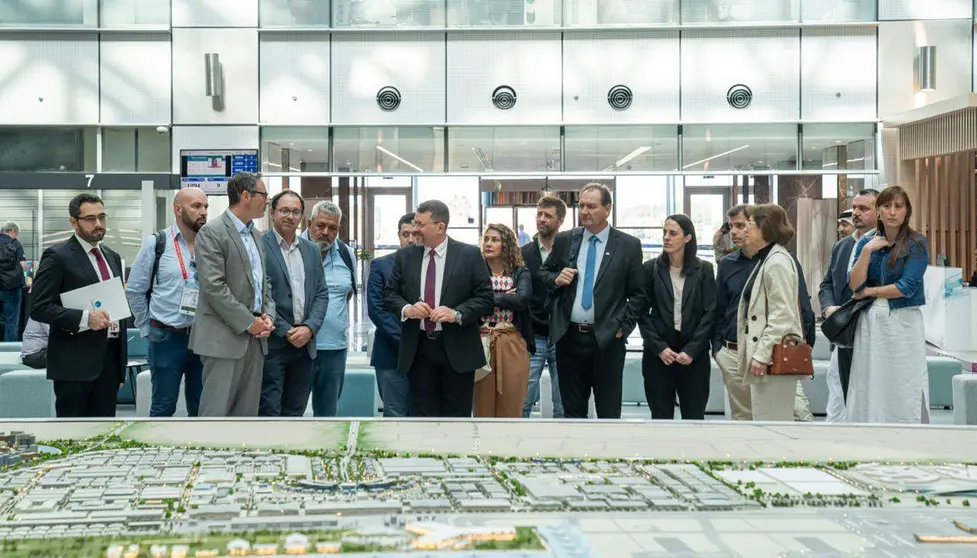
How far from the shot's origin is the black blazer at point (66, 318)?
561cm

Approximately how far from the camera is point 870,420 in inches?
240

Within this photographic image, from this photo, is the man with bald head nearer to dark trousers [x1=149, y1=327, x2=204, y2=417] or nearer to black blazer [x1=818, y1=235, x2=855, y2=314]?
dark trousers [x1=149, y1=327, x2=204, y2=417]

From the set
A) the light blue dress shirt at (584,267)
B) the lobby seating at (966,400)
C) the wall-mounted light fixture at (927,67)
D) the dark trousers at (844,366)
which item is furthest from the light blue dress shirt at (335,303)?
the wall-mounted light fixture at (927,67)

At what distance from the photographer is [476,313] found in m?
5.81

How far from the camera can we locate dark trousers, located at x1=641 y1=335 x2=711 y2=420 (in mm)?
6203

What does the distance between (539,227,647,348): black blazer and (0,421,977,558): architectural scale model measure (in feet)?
8.16

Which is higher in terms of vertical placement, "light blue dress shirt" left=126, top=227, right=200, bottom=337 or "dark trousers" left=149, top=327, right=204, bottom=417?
"light blue dress shirt" left=126, top=227, right=200, bottom=337

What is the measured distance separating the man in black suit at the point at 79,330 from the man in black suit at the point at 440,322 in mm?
1603

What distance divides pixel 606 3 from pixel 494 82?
2.19m

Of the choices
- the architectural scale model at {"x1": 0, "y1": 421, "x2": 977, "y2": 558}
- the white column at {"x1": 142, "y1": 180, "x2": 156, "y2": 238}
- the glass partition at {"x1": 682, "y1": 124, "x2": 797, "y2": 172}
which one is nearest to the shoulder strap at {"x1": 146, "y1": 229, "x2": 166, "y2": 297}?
the architectural scale model at {"x1": 0, "y1": 421, "x2": 977, "y2": 558}

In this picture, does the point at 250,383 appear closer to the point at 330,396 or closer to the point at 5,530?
the point at 330,396

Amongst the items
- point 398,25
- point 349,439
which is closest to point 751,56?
point 398,25

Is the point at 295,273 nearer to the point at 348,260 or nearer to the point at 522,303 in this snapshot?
the point at 348,260

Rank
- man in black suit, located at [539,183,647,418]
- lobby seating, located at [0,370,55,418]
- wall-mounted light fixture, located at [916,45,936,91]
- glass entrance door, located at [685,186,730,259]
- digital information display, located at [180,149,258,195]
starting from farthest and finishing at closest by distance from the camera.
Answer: glass entrance door, located at [685,186,730,259], wall-mounted light fixture, located at [916,45,936,91], digital information display, located at [180,149,258,195], lobby seating, located at [0,370,55,418], man in black suit, located at [539,183,647,418]
